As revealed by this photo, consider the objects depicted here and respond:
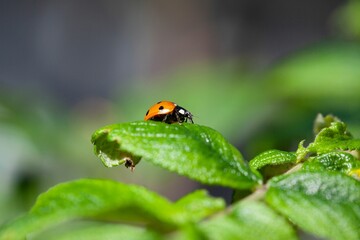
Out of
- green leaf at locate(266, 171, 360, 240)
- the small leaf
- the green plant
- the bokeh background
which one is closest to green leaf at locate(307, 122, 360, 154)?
the green plant

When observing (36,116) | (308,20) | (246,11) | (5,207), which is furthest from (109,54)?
(5,207)

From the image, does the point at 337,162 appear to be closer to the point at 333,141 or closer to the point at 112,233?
the point at 333,141

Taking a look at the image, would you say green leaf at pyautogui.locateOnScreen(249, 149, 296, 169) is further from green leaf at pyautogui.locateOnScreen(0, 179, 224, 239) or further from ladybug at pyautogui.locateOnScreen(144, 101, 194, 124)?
ladybug at pyautogui.locateOnScreen(144, 101, 194, 124)

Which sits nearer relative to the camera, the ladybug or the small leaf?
the small leaf

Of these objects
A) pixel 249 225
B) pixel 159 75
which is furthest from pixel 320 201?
pixel 159 75

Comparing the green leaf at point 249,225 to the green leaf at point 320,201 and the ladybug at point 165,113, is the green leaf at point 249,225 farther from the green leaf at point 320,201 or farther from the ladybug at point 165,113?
the ladybug at point 165,113

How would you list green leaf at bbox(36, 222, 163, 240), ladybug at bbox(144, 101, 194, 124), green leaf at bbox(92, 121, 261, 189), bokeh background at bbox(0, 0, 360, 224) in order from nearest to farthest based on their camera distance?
green leaf at bbox(36, 222, 163, 240) < green leaf at bbox(92, 121, 261, 189) < ladybug at bbox(144, 101, 194, 124) < bokeh background at bbox(0, 0, 360, 224)
